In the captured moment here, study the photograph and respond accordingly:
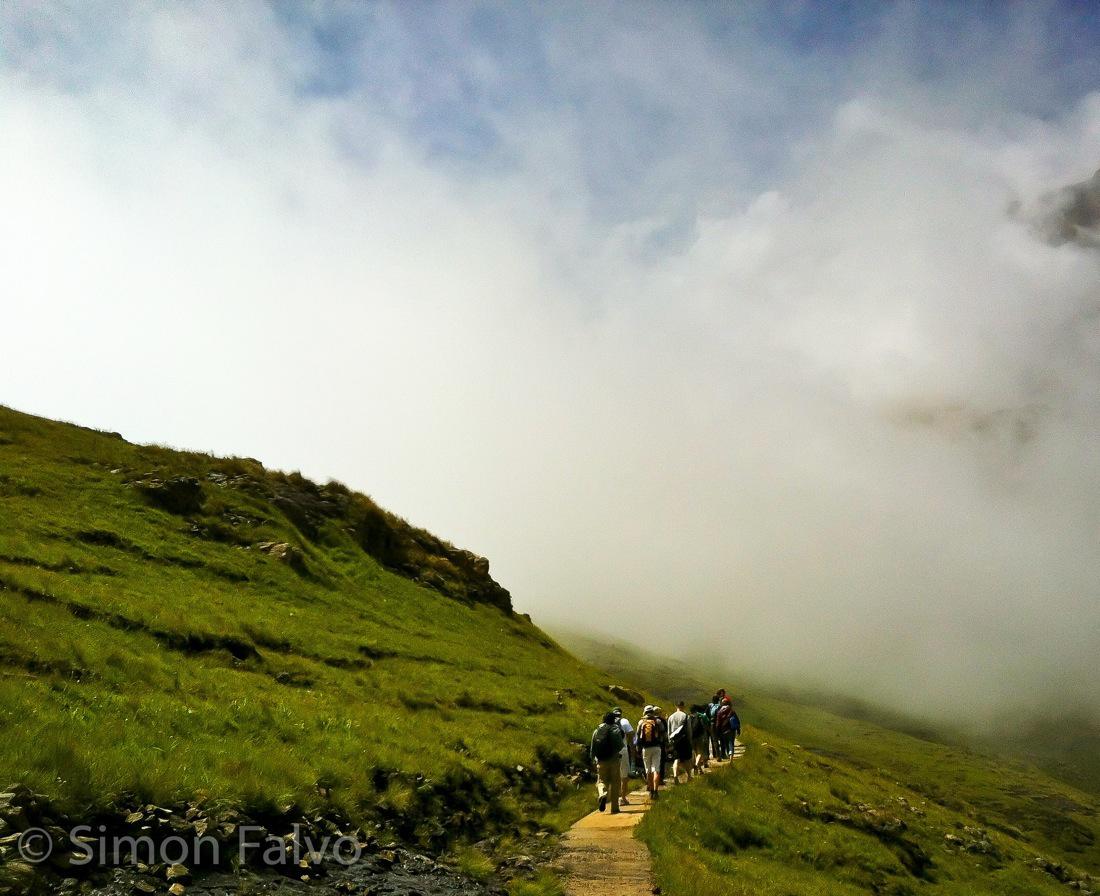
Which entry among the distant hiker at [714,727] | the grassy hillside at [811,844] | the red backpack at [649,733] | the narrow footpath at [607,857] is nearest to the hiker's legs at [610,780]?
the narrow footpath at [607,857]

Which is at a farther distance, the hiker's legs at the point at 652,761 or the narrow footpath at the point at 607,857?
the hiker's legs at the point at 652,761

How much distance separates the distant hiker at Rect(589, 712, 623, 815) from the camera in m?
22.2

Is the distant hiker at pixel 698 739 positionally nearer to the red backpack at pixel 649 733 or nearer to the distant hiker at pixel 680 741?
the distant hiker at pixel 680 741

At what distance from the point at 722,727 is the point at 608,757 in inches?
672

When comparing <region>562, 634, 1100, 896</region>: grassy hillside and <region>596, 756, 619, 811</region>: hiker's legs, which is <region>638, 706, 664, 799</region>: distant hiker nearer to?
<region>562, 634, 1100, 896</region>: grassy hillside

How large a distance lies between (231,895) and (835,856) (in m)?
24.4

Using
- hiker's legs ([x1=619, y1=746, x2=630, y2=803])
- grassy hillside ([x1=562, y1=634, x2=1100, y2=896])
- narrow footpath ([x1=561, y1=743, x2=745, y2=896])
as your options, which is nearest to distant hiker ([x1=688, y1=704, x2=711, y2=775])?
grassy hillside ([x1=562, y1=634, x2=1100, y2=896])

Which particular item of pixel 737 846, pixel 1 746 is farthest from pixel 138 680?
pixel 737 846

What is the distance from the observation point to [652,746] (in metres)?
25.0

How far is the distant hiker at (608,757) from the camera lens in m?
22.2

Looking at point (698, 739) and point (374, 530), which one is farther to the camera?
point (374, 530)

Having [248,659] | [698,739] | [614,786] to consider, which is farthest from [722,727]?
[248,659]

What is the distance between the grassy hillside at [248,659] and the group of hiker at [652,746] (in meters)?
2.20

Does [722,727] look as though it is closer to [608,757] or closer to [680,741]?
[680,741]
